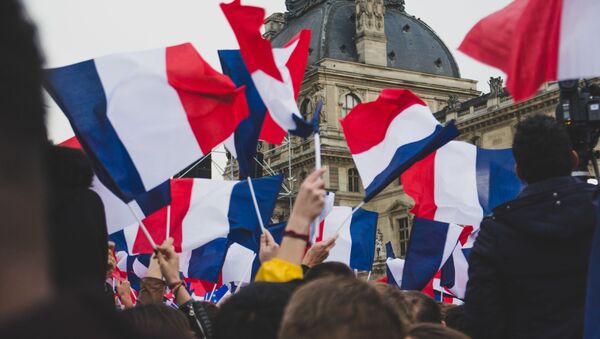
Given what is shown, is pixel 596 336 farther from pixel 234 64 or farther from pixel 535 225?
pixel 234 64

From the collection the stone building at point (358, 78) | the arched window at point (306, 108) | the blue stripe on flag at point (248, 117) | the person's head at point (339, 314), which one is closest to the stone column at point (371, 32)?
the stone building at point (358, 78)

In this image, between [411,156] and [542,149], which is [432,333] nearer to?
[542,149]

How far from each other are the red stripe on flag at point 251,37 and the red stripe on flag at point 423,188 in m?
3.60

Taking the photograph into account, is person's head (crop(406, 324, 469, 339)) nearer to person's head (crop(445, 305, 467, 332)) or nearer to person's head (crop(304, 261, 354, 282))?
person's head (crop(304, 261, 354, 282))

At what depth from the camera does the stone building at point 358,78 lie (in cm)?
4662

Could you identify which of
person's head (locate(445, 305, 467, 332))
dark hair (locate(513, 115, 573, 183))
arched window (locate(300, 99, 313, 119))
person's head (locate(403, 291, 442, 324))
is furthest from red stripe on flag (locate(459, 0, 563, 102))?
arched window (locate(300, 99, 313, 119))

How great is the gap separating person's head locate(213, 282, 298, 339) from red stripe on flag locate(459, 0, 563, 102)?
1.90 m

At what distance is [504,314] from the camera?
3498 millimetres

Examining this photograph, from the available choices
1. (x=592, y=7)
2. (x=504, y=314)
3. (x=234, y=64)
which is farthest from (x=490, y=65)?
(x=234, y=64)

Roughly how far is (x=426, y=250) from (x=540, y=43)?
4.59 metres

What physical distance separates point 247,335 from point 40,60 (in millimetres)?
1542

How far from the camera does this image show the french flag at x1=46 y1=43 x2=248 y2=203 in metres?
5.27

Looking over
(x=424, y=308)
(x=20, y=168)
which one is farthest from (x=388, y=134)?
(x=20, y=168)

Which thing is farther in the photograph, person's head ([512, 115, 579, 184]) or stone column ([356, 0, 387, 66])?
stone column ([356, 0, 387, 66])
